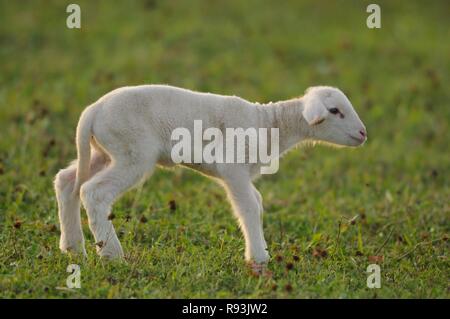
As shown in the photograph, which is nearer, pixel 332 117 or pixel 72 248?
pixel 72 248

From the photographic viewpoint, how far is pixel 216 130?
6414mm

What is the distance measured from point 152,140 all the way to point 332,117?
62.6 inches

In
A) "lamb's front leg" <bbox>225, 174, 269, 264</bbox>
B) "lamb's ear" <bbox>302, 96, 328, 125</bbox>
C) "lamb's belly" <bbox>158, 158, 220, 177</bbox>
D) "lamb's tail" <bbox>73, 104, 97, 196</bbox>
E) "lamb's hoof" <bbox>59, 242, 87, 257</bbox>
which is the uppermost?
"lamb's ear" <bbox>302, 96, 328, 125</bbox>

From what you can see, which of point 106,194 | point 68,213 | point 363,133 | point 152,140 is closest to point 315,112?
point 363,133

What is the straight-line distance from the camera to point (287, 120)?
683 cm

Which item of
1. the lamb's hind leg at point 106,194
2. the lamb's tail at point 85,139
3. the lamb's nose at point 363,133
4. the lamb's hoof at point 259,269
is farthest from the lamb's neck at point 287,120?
the lamb's tail at point 85,139

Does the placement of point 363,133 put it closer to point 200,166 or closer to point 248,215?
point 248,215

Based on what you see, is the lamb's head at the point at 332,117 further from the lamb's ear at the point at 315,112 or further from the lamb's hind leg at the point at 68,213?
the lamb's hind leg at the point at 68,213

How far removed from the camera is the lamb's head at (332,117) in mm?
6504

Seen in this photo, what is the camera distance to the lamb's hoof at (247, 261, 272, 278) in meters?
5.95

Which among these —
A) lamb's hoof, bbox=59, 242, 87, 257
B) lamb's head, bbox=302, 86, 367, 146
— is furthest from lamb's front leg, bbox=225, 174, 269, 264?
lamb's hoof, bbox=59, 242, 87, 257

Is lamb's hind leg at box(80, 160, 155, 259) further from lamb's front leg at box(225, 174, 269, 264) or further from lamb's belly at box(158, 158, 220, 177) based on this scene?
lamb's front leg at box(225, 174, 269, 264)

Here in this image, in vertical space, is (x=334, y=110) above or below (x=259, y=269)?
above

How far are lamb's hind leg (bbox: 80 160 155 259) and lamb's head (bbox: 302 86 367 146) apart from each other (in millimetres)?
1478
